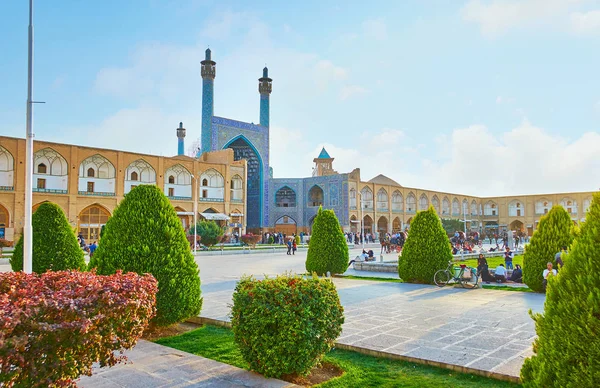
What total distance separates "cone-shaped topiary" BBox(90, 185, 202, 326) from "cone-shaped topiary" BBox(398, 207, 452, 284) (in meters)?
6.18

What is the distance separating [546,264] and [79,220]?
86.5 ft

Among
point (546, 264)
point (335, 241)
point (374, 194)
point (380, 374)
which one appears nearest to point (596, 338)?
point (380, 374)

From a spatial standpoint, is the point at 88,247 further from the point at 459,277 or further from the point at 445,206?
the point at 445,206

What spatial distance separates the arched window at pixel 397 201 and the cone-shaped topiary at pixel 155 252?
43045 mm

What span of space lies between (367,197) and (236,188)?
1333cm

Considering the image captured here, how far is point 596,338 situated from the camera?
2.20m

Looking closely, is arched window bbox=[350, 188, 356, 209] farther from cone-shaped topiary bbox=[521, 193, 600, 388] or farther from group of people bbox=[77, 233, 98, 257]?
cone-shaped topiary bbox=[521, 193, 600, 388]

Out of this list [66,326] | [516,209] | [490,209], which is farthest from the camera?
[490,209]

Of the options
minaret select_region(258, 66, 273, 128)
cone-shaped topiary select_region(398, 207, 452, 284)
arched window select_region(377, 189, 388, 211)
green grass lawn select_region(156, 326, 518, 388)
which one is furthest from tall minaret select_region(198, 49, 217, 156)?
green grass lawn select_region(156, 326, 518, 388)

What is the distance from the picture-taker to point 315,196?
4353 centimetres

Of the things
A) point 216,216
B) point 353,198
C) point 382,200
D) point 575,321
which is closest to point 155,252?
point 575,321

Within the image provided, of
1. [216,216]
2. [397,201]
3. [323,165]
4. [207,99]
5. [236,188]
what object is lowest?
[216,216]

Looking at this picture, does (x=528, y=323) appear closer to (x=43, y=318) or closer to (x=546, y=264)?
(x=546, y=264)

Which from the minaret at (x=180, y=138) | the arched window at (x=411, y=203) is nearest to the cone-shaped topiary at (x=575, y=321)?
the arched window at (x=411, y=203)
